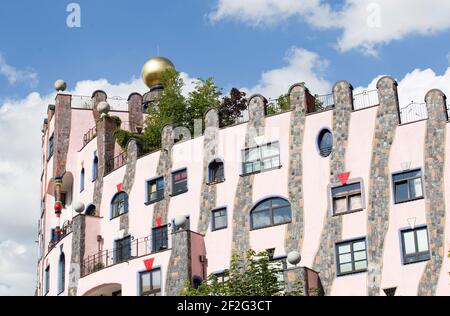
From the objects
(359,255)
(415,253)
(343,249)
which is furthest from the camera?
(343,249)

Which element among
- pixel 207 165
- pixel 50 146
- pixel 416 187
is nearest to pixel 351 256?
pixel 416 187

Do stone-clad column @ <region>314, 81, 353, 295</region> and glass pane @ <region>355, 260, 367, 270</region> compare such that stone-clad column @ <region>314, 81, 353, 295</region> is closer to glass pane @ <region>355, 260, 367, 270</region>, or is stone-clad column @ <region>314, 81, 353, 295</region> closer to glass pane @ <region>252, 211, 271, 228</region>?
glass pane @ <region>355, 260, 367, 270</region>

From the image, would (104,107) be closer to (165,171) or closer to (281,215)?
(165,171)

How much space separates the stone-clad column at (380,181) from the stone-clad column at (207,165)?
5330mm

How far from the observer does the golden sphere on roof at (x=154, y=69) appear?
38.3 meters

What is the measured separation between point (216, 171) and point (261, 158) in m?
1.76

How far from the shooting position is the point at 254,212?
2694cm

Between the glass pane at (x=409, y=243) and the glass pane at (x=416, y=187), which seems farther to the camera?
the glass pane at (x=416, y=187)

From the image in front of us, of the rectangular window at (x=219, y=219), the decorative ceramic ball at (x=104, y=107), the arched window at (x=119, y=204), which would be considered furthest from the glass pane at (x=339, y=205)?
the decorative ceramic ball at (x=104, y=107)

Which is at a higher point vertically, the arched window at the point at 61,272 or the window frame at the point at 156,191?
the window frame at the point at 156,191

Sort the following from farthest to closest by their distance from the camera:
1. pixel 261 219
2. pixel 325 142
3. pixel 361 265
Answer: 1. pixel 261 219
2. pixel 325 142
3. pixel 361 265

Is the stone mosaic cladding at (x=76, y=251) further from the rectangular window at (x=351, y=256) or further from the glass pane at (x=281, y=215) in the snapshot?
the rectangular window at (x=351, y=256)

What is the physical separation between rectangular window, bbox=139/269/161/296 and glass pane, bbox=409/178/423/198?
26.1 ft

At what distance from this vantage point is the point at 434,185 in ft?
79.7
